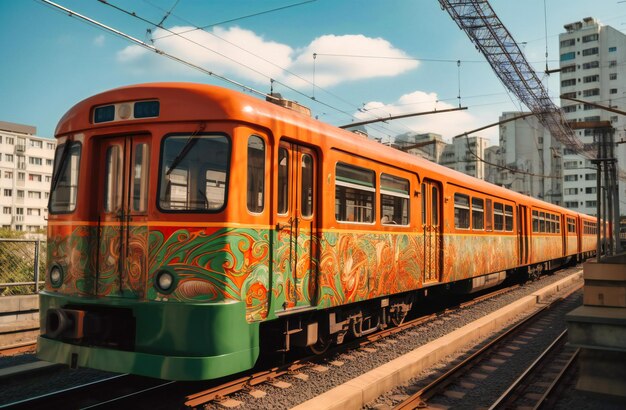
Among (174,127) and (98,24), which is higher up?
(98,24)

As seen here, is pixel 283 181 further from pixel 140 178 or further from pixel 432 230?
pixel 432 230

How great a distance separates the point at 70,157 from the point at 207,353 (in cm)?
275

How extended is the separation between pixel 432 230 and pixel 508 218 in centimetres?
585

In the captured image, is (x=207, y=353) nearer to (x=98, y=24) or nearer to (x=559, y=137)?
(x=98, y=24)

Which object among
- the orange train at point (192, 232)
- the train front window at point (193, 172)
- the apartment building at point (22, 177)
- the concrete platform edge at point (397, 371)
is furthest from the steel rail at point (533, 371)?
the apartment building at point (22, 177)

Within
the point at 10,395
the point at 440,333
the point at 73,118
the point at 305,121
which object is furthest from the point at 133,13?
the point at 440,333

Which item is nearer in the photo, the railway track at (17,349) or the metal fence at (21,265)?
the railway track at (17,349)

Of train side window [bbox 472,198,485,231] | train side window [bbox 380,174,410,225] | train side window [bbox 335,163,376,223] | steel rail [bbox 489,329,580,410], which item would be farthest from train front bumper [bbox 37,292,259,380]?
train side window [bbox 472,198,485,231]

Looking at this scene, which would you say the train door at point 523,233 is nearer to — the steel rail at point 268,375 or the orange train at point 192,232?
the steel rail at point 268,375

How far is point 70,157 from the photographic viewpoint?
5625mm

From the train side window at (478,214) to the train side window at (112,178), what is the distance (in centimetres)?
832

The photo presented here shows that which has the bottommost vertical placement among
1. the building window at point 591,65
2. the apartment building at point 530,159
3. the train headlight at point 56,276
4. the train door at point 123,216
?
the train headlight at point 56,276

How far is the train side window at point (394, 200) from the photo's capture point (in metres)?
7.61

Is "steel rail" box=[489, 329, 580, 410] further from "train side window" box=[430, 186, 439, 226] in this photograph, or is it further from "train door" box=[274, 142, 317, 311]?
"train side window" box=[430, 186, 439, 226]
